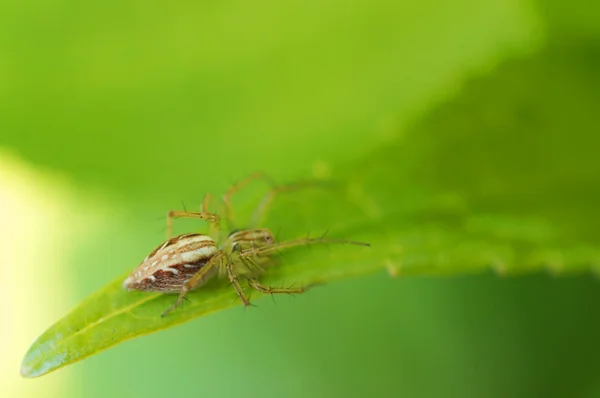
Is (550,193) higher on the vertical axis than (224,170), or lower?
lower

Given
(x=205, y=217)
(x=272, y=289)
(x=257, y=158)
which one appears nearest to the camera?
(x=272, y=289)

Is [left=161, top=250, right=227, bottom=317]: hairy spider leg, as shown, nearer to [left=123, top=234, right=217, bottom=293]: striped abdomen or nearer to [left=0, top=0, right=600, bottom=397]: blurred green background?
[left=123, top=234, right=217, bottom=293]: striped abdomen

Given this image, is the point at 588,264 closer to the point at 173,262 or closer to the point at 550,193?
the point at 550,193

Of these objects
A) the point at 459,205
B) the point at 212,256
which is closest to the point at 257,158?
the point at 212,256

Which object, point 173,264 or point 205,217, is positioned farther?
point 205,217

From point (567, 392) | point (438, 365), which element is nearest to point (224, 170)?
point (438, 365)

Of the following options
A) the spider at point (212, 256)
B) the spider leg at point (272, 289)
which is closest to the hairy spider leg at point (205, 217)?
the spider at point (212, 256)

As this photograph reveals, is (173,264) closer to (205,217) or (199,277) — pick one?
(199,277)
